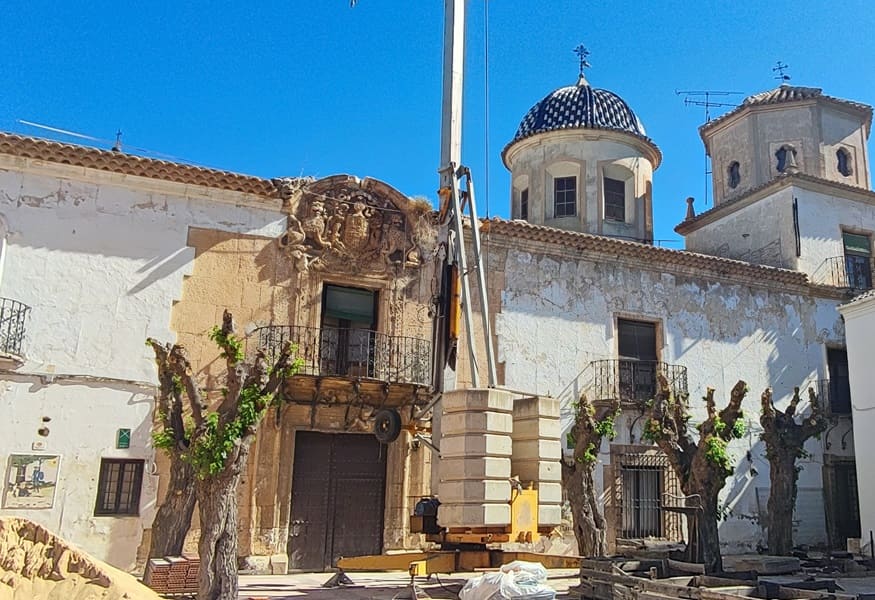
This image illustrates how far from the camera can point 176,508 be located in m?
10.6

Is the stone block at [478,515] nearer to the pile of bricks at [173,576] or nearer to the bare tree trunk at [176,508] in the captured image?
the pile of bricks at [173,576]

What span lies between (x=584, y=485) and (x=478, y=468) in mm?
6327

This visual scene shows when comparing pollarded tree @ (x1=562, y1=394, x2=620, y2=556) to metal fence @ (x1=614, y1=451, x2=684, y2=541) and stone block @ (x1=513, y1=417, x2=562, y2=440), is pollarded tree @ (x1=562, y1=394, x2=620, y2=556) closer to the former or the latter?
metal fence @ (x1=614, y1=451, x2=684, y2=541)

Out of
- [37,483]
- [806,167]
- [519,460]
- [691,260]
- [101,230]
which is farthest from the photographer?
[806,167]

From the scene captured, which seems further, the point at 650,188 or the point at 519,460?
the point at 650,188

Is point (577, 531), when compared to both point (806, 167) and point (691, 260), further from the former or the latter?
point (806, 167)

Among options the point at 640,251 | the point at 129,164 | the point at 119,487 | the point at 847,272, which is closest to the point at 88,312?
the point at 129,164

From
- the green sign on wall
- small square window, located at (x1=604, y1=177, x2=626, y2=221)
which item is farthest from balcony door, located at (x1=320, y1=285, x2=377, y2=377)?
small square window, located at (x1=604, y1=177, x2=626, y2=221)

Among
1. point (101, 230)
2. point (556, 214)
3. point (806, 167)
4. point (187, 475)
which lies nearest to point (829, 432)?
point (806, 167)

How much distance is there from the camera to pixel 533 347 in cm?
1546

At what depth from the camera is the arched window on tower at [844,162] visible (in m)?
20.1

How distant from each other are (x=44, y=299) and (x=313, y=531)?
5.47 metres

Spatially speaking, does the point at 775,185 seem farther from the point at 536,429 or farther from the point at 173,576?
the point at 173,576

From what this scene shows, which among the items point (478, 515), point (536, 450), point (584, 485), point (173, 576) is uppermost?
point (536, 450)
